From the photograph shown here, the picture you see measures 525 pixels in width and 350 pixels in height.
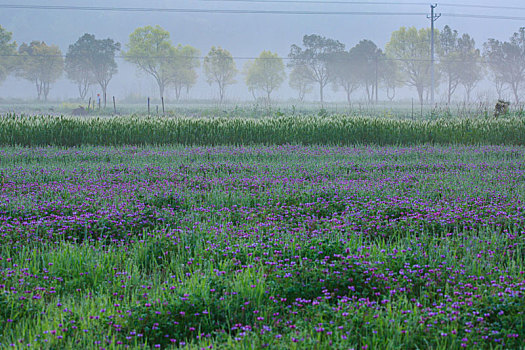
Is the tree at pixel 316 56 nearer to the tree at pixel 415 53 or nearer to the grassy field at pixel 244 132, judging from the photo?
the tree at pixel 415 53

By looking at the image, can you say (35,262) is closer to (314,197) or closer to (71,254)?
(71,254)

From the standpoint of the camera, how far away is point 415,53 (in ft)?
354

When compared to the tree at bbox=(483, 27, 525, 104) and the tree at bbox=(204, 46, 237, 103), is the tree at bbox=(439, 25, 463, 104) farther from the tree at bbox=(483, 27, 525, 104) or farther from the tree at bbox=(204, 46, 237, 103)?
the tree at bbox=(204, 46, 237, 103)

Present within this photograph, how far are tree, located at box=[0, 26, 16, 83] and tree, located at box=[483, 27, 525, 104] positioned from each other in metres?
105

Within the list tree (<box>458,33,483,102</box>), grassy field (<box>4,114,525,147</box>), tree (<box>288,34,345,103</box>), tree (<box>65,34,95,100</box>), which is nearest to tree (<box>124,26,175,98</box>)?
tree (<box>65,34,95,100</box>)

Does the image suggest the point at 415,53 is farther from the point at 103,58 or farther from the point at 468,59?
the point at 103,58

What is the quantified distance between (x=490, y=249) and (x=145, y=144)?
44.5 feet

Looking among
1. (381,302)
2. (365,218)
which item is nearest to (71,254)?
(381,302)

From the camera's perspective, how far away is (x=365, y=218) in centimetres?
671

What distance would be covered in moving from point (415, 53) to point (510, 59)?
24164 millimetres

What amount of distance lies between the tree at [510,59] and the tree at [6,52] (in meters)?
105

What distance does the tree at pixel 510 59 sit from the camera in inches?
4419

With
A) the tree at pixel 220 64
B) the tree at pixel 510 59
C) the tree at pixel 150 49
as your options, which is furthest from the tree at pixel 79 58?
the tree at pixel 510 59

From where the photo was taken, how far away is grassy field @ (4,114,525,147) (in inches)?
684
